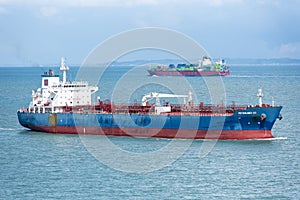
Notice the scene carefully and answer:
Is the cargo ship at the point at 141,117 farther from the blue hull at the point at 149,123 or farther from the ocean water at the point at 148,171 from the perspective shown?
the ocean water at the point at 148,171

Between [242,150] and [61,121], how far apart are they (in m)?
12.5

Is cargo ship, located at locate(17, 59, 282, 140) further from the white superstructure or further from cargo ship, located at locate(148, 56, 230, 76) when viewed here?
cargo ship, located at locate(148, 56, 230, 76)

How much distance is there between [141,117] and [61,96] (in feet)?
23.7

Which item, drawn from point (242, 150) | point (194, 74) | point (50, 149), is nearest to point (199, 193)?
point (242, 150)

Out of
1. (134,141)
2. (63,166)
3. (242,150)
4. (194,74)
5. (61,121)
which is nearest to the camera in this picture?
(63,166)

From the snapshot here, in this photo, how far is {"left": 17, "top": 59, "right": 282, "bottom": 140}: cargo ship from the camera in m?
39.6

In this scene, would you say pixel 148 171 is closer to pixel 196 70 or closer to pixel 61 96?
pixel 61 96

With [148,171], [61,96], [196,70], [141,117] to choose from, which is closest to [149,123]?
[141,117]

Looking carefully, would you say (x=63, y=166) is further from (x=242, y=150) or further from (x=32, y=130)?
(x=32, y=130)

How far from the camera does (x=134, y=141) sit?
4012 centimetres

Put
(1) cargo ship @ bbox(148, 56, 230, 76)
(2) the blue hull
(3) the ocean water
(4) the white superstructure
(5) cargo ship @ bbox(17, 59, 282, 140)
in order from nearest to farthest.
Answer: (3) the ocean water → (2) the blue hull → (5) cargo ship @ bbox(17, 59, 282, 140) → (4) the white superstructure → (1) cargo ship @ bbox(148, 56, 230, 76)

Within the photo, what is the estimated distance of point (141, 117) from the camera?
1647 inches

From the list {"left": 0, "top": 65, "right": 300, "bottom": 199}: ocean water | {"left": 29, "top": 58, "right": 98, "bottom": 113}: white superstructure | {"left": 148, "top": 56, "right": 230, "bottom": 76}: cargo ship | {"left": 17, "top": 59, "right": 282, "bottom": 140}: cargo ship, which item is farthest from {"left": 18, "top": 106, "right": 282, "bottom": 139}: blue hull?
{"left": 148, "top": 56, "right": 230, "bottom": 76}: cargo ship

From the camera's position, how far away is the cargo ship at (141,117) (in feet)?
130
